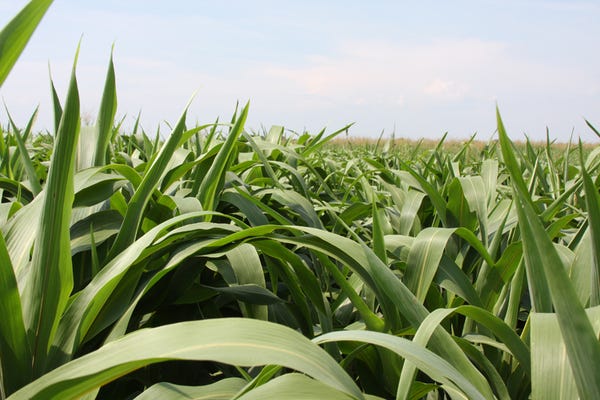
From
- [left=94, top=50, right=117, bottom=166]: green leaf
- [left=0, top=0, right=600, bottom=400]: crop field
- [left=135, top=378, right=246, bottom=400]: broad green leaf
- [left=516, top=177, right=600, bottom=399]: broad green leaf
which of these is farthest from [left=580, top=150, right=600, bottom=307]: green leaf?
[left=94, top=50, right=117, bottom=166]: green leaf

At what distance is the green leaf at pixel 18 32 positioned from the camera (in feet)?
1.38

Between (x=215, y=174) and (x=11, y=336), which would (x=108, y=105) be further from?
(x=11, y=336)

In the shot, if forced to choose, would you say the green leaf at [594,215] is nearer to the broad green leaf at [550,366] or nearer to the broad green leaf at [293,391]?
the broad green leaf at [550,366]

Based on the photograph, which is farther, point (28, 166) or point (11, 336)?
point (28, 166)

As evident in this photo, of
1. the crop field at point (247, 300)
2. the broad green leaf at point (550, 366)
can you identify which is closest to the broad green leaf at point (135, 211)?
the crop field at point (247, 300)

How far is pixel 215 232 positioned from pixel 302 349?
0.34 metres

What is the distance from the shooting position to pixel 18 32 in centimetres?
43

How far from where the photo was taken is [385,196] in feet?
5.03

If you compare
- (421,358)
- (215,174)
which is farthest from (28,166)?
(421,358)

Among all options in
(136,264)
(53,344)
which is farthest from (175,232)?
(53,344)

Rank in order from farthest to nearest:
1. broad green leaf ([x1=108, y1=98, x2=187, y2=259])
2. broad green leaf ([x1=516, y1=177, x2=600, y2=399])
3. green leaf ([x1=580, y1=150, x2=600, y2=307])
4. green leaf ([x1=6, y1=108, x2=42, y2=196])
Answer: green leaf ([x1=6, y1=108, x2=42, y2=196]), broad green leaf ([x1=108, y1=98, x2=187, y2=259]), green leaf ([x1=580, y1=150, x2=600, y2=307]), broad green leaf ([x1=516, y1=177, x2=600, y2=399])

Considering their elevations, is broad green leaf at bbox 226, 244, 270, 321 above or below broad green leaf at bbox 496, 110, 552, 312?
below

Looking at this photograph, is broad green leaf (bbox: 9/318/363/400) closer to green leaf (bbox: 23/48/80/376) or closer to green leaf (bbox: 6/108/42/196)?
green leaf (bbox: 23/48/80/376)

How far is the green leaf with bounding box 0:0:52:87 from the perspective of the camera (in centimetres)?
42
